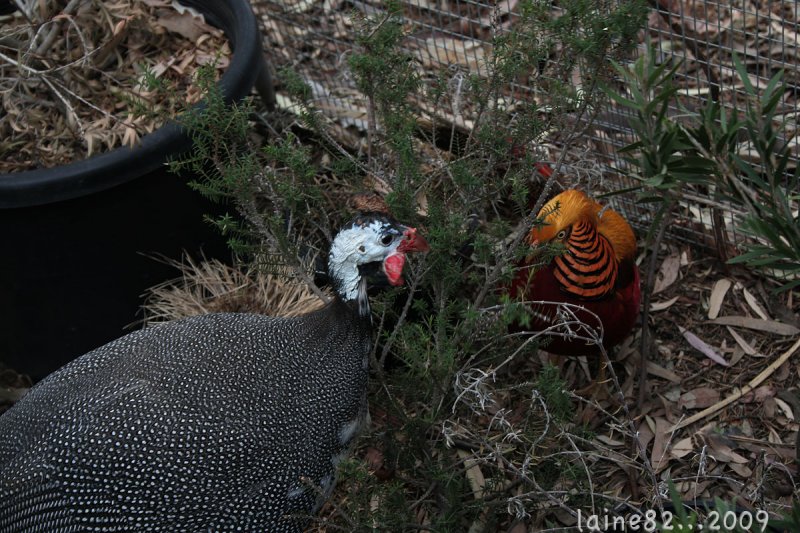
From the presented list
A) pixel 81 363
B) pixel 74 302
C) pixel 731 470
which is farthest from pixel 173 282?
pixel 731 470

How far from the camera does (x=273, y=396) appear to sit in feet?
7.68

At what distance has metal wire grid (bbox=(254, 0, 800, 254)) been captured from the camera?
342 cm

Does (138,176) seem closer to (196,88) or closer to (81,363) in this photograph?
(196,88)

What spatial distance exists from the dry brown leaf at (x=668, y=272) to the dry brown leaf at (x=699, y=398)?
46cm

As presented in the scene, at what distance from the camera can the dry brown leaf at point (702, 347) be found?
3.19 metres

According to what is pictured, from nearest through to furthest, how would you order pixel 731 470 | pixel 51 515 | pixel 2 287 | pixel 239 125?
1. pixel 51 515
2. pixel 239 125
3. pixel 731 470
4. pixel 2 287

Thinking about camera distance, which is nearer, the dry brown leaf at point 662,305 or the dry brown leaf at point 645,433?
the dry brown leaf at point 645,433

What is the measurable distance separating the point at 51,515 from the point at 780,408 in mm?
2246

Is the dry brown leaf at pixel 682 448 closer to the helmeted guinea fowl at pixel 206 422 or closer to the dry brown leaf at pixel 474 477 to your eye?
the dry brown leaf at pixel 474 477

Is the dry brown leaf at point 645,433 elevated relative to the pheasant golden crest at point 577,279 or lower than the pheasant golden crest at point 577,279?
lower

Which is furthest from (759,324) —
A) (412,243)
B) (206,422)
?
(206,422)

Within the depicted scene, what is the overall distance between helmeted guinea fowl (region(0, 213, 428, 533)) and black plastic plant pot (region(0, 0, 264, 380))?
0.63 metres

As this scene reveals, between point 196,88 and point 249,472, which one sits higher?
point 196,88

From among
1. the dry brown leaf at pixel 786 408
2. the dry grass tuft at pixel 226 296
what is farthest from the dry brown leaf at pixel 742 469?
the dry grass tuft at pixel 226 296
